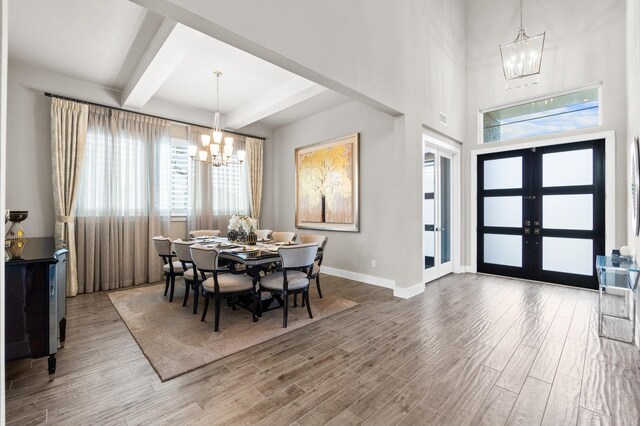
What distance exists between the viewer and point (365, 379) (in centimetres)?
218

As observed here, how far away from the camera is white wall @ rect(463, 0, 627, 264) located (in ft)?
14.1

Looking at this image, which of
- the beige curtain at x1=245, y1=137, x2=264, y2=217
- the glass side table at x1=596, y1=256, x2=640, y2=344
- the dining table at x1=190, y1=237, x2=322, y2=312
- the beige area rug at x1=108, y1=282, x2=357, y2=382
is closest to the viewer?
the beige area rug at x1=108, y1=282, x2=357, y2=382

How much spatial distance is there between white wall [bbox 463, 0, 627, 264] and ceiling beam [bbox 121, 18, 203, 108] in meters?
5.32

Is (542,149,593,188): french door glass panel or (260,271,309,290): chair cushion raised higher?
(542,149,593,188): french door glass panel

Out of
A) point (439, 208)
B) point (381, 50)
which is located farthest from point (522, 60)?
point (439, 208)

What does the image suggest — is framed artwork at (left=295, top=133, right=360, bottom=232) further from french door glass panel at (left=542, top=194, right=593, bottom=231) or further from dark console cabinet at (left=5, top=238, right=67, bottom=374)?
dark console cabinet at (left=5, top=238, right=67, bottom=374)

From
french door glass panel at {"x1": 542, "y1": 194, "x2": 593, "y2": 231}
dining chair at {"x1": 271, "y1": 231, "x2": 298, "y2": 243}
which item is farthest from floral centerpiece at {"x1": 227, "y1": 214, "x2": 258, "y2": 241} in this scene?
french door glass panel at {"x1": 542, "y1": 194, "x2": 593, "y2": 231}

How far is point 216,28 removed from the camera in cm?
223

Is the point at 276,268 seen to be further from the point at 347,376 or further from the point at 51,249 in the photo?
the point at 51,249

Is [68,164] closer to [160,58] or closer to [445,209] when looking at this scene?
[160,58]

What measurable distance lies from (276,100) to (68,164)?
134 inches

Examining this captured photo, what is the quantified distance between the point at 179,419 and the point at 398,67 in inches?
182

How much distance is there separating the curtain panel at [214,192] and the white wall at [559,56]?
489 cm

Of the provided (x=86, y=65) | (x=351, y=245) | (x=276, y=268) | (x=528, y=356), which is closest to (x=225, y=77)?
(x=86, y=65)
